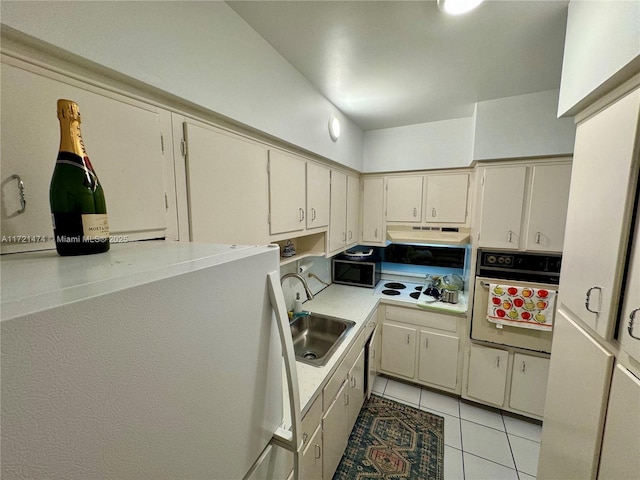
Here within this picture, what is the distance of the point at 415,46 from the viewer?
4.36 ft

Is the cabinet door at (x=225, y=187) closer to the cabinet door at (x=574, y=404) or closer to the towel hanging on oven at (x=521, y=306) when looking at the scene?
the cabinet door at (x=574, y=404)

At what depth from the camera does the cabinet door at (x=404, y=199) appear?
2.59 meters

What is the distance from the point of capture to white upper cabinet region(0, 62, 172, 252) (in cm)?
60

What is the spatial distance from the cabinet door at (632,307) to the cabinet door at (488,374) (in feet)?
5.18

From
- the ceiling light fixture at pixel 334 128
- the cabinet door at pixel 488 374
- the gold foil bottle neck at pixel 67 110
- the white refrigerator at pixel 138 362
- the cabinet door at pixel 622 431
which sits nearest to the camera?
the white refrigerator at pixel 138 362

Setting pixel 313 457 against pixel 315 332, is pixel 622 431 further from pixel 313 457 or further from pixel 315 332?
pixel 315 332

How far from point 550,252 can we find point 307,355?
195cm

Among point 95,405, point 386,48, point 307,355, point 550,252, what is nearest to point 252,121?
point 386,48

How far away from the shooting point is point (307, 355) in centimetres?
186

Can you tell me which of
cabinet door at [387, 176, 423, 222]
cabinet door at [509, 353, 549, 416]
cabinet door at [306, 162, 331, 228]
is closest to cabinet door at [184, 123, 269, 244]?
cabinet door at [306, 162, 331, 228]

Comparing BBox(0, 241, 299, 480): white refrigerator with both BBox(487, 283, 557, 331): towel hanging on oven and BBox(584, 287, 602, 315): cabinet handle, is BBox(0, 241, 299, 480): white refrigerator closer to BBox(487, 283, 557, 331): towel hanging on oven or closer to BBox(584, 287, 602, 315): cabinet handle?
BBox(584, 287, 602, 315): cabinet handle

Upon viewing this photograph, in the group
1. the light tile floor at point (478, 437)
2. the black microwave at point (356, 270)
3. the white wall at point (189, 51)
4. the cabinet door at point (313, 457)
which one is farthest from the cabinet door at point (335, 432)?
the white wall at point (189, 51)

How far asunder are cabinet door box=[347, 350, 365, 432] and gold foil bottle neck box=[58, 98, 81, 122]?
1839mm

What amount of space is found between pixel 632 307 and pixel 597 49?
0.88 meters
